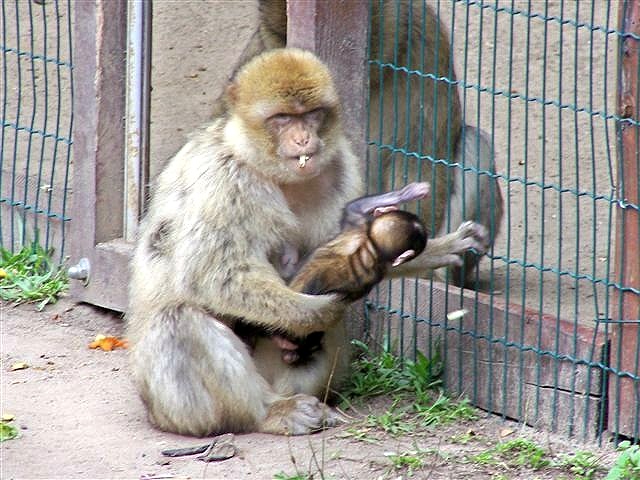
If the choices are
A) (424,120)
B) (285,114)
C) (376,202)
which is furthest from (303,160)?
(424,120)

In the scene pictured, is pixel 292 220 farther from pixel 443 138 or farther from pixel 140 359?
pixel 443 138

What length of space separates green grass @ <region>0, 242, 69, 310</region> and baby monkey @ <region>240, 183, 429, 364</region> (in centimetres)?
194

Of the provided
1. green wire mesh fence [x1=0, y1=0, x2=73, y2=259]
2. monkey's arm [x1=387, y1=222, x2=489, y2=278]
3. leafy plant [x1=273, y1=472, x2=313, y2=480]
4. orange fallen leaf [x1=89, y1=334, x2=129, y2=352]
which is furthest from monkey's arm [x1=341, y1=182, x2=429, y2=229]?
green wire mesh fence [x1=0, y1=0, x2=73, y2=259]

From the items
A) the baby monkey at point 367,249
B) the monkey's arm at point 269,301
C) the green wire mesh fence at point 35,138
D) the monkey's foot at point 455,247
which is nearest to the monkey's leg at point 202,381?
the monkey's arm at point 269,301

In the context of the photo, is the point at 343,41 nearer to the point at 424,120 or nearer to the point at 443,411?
the point at 424,120

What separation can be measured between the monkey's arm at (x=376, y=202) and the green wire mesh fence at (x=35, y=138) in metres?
2.06

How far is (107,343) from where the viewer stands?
650 cm

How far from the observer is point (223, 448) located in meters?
5.20

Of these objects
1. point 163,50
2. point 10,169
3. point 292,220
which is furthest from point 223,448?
point 163,50

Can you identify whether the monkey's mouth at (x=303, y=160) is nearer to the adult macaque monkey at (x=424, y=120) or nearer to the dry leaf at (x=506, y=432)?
the adult macaque monkey at (x=424, y=120)

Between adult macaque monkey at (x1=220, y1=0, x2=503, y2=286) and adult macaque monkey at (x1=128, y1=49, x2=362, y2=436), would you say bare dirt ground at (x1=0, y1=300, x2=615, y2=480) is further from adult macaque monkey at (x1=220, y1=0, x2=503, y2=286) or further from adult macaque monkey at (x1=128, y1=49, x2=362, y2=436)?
adult macaque monkey at (x1=220, y1=0, x2=503, y2=286)

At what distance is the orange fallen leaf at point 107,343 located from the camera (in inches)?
255

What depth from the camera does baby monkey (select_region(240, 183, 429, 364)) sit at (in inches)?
204

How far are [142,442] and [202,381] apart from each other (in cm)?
34
